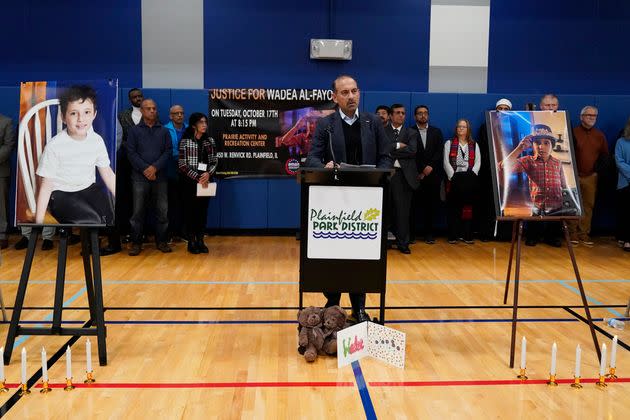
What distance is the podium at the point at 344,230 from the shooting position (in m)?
3.89

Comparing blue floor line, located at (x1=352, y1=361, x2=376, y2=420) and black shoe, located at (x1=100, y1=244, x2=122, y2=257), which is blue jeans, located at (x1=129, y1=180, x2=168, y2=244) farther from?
blue floor line, located at (x1=352, y1=361, x2=376, y2=420)

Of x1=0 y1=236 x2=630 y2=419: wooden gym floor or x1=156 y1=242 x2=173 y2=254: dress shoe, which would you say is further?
x1=156 y1=242 x2=173 y2=254: dress shoe

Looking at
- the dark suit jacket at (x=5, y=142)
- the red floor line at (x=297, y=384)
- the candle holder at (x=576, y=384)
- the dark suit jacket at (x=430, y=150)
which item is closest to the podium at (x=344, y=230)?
the red floor line at (x=297, y=384)

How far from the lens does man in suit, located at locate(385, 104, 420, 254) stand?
751 cm

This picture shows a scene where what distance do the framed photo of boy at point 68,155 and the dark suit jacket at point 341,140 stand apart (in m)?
1.33

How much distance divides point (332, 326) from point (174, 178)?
15.6 ft

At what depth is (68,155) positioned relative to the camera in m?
3.70

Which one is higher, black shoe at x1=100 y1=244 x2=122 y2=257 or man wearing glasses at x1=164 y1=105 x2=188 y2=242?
man wearing glasses at x1=164 y1=105 x2=188 y2=242

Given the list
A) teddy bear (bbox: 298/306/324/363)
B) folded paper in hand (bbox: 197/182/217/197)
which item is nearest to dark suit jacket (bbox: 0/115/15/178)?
folded paper in hand (bbox: 197/182/217/197)

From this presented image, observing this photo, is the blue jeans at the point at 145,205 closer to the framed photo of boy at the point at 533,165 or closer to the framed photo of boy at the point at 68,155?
the framed photo of boy at the point at 68,155

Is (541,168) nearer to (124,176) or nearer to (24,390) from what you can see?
(24,390)

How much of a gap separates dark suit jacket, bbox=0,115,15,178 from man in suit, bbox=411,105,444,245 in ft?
16.4

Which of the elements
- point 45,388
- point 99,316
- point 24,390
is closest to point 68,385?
point 45,388

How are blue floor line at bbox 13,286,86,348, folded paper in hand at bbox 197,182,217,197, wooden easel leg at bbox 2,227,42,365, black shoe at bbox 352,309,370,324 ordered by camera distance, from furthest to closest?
folded paper in hand at bbox 197,182,217,197 → black shoe at bbox 352,309,370,324 → blue floor line at bbox 13,286,86,348 → wooden easel leg at bbox 2,227,42,365
